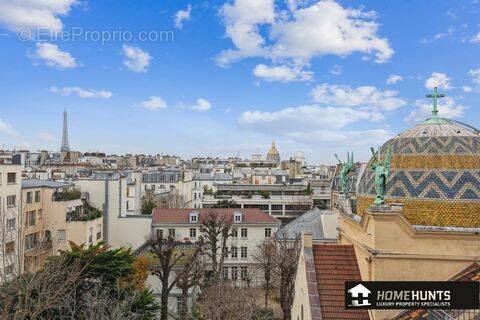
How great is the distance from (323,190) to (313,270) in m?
69.4

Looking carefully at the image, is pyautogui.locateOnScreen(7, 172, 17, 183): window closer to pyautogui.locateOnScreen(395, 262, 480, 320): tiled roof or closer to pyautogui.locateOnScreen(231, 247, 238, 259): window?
pyautogui.locateOnScreen(231, 247, 238, 259): window

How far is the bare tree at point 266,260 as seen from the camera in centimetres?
3740

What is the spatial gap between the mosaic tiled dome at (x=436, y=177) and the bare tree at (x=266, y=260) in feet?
69.2

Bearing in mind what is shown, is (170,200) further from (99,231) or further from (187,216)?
(99,231)

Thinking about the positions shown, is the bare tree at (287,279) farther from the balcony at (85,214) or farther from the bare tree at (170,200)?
the bare tree at (170,200)

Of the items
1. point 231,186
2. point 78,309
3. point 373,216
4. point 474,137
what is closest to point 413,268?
point 373,216

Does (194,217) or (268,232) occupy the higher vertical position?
(194,217)

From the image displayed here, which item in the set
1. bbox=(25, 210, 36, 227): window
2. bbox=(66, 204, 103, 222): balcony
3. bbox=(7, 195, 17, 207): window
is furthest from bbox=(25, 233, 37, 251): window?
bbox=(66, 204, 103, 222): balcony

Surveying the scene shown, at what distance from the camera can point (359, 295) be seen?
1253 cm

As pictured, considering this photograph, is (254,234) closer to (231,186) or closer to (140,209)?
(140,209)

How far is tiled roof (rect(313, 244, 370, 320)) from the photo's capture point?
14.8m

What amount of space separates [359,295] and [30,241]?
29867 millimetres

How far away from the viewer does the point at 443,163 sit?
16.0m

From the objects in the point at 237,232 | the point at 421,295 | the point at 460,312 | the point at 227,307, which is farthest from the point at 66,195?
the point at 460,312
